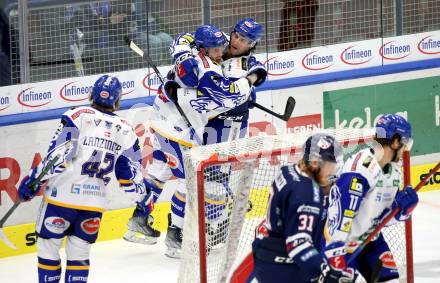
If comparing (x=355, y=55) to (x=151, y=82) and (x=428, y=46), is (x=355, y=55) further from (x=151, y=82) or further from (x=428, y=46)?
(x=151, y=82)

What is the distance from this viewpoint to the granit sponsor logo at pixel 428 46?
9570 mm

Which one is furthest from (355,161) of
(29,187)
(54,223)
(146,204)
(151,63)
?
(151,63)

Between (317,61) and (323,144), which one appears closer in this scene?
(323,144)

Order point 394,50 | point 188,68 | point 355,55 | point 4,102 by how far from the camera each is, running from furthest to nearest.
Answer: point 394,50 → point 355,55 → point 4,102 → point 188,68

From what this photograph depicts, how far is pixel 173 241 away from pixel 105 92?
1744mm

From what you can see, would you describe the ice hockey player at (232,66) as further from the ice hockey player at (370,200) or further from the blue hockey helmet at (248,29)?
the ice hockey player at (370,200)

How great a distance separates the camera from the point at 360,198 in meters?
5.39

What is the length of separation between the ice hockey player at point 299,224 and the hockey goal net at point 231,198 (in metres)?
1.03

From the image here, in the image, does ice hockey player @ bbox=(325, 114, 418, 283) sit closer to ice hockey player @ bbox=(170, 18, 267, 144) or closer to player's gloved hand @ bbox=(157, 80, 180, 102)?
ice hockey player @ bbox=(170, 18, 267, 144)

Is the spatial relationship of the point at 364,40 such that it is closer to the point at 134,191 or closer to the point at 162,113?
the point at 162,113

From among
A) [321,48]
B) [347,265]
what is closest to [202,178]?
[347,265]

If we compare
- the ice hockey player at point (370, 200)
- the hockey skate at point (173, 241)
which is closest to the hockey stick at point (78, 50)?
the hockey skate at point (173, 241)

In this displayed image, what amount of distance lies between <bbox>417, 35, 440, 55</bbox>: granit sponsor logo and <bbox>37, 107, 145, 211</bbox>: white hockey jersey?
3728 mm

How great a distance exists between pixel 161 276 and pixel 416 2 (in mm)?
3221
